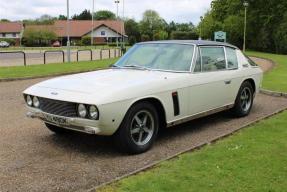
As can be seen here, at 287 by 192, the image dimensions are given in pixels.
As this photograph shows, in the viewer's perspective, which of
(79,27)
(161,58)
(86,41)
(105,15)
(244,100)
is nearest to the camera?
(161,58)

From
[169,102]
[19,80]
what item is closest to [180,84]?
[169,102]

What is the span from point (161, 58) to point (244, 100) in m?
2.36

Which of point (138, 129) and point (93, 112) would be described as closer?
point (93, 112)

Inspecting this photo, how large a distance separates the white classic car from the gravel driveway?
284 mm

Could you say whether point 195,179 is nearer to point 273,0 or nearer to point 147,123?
point 147,123

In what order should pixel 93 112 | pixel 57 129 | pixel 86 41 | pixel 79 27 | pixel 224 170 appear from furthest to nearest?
pixel 79 27, pixel 86 41, pixel 57 129, pixel 93 112, pixel 224 170

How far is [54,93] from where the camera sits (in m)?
6.18

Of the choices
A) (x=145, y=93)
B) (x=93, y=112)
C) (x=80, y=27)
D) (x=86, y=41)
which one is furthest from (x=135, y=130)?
(x=80, y=27)

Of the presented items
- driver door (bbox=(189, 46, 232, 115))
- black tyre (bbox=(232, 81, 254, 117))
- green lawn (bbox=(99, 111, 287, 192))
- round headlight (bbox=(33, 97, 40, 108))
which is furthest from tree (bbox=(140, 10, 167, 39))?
green lawn (bbox=(99, 111, 287, 192))

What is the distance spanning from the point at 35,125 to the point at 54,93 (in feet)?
6.86

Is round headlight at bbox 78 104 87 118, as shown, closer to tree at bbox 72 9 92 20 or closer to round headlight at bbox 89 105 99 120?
round headlight at bbox 89 105 99 120

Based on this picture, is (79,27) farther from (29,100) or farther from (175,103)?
(175,103)

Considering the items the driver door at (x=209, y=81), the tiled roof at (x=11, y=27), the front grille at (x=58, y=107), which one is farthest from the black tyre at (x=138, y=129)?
the tiled roof at (x=11, y=27)

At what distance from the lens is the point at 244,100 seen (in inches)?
354
